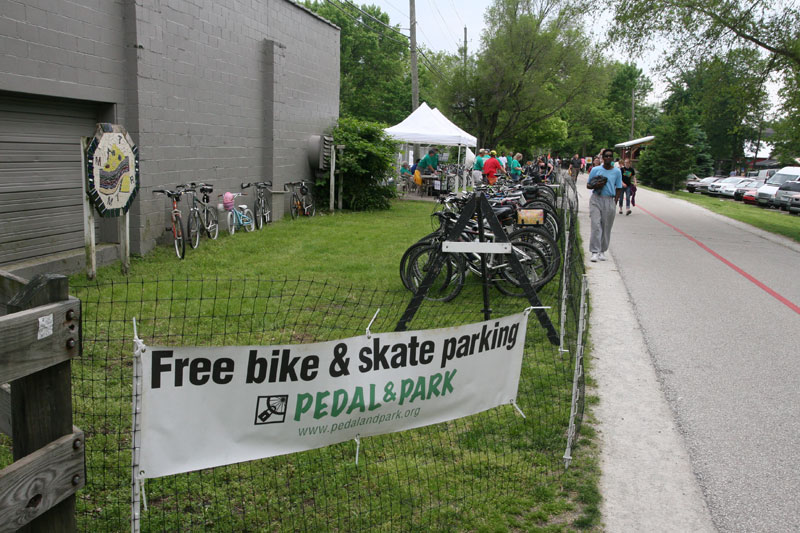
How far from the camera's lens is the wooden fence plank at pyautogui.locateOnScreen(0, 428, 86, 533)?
7.21 ft

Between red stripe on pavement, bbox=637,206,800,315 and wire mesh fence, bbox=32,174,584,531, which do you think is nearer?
wire mesh fence, bbox=32,174,584,531

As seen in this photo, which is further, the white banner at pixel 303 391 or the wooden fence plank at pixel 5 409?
the white banner at pixel 303 391

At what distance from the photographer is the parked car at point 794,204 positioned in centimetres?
3020

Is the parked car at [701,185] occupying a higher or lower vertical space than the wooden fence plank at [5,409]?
higher

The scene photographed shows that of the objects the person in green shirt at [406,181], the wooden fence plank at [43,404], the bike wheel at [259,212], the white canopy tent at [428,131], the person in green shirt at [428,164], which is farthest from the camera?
the person in green shirt at [406,181]

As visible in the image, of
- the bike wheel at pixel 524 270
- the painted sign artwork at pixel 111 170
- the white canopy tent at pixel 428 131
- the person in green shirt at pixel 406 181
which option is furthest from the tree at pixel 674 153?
the painted sign artwork at pixel 111 170

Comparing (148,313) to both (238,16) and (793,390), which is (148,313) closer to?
(793,390)

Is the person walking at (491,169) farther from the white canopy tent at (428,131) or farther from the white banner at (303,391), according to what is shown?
the white banner at (303,391)

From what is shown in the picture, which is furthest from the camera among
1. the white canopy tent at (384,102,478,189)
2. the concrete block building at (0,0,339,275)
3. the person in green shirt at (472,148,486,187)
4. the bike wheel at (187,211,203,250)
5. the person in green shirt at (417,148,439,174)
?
the person in green shirt at (417,148,439,174)

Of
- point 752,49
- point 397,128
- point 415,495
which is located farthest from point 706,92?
point 415,495

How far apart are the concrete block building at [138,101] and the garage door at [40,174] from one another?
0.05 feet

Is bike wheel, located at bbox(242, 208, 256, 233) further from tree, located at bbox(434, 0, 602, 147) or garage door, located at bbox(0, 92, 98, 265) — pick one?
tree, located at bbox(434, 0, 602, 147)

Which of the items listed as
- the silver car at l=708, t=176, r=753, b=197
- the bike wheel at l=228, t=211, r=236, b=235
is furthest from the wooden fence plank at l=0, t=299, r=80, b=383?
the silver car at l=708, t=176, r=753, b=197

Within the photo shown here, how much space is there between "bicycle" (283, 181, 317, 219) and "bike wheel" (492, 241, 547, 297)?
8834 mm
